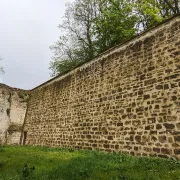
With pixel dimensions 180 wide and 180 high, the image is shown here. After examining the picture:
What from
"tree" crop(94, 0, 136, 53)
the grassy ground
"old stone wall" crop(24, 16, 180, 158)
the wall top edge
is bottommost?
the grassy ground

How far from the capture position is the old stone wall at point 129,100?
6371 millimetres

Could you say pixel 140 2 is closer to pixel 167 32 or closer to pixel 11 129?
pixel 167 32

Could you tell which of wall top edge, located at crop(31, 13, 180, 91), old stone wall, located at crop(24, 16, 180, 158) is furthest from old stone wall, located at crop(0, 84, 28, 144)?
wall top edge, located at crop(31, 13, 180, 91)

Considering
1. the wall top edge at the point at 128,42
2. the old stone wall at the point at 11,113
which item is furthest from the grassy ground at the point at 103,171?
the old stone wall at the point at 11,113

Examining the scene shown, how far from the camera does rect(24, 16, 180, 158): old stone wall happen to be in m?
6.37

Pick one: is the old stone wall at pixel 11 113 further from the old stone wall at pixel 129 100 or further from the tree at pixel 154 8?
the tree at pixel 154 8

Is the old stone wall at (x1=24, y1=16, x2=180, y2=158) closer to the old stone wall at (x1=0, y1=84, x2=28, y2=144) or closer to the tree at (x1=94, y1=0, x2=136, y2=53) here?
the old stone wall at (x1=0, y1=84, x2=28, y2=144)

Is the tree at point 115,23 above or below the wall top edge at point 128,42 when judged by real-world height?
above

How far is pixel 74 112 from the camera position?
10.8 m

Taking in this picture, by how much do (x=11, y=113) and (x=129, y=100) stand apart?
10926 millimetres

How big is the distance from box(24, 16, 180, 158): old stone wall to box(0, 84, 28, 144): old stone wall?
188 inches

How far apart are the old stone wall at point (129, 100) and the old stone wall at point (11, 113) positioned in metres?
4.77

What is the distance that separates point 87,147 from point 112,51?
4196 millimetres

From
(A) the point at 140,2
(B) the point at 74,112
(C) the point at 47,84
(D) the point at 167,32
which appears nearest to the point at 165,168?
(D) the point at 167,32
